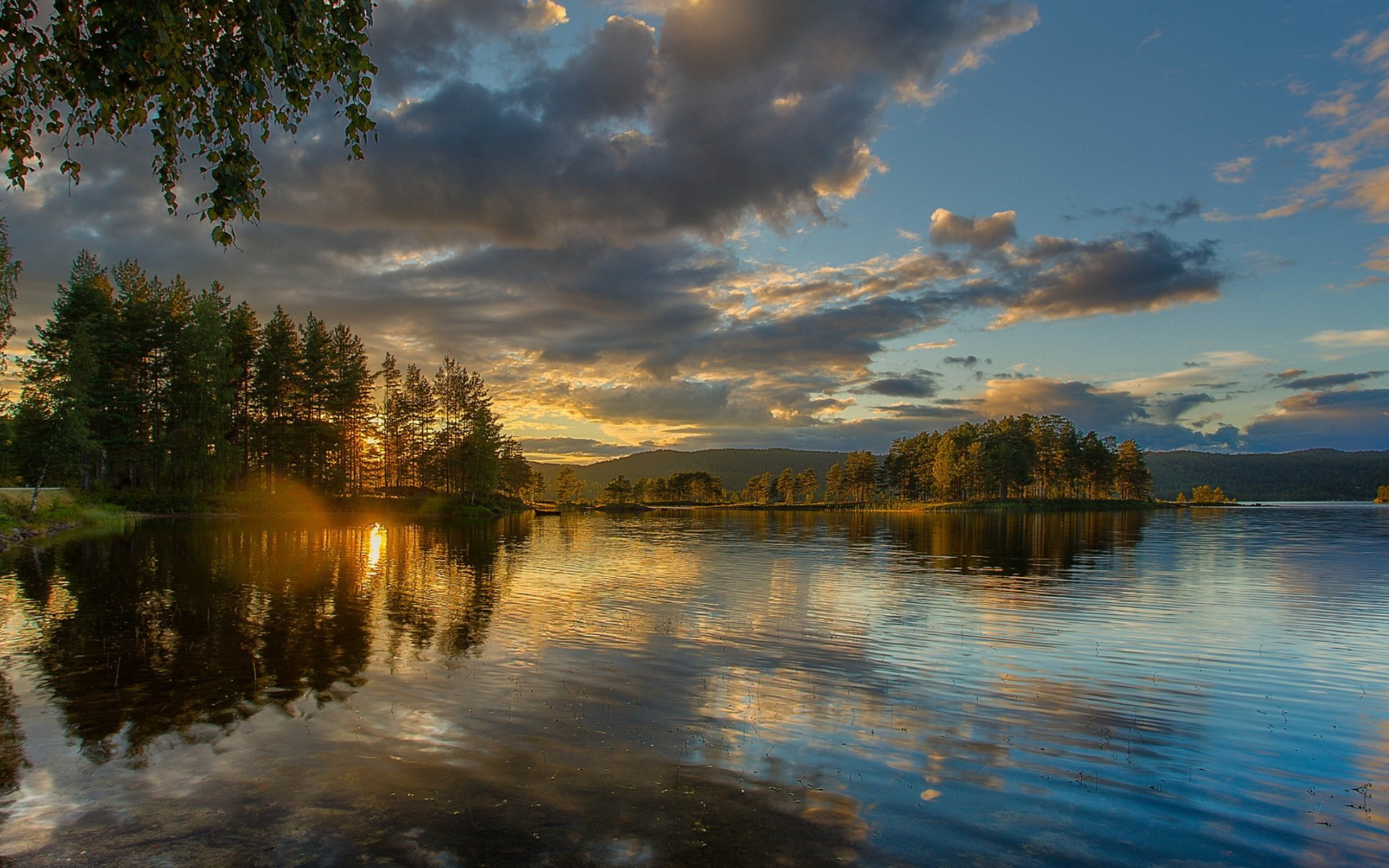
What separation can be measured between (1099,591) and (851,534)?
45826mm

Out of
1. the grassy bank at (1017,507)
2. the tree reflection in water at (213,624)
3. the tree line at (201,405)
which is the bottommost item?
the grassy bank at (1017,507)

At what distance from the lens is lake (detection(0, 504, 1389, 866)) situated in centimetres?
838

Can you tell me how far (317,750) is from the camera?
11109 millimetres

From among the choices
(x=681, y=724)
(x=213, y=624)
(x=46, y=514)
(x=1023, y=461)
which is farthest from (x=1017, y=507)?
(x=681, y=724)

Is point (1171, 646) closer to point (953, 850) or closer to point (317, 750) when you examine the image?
point (953, 850)

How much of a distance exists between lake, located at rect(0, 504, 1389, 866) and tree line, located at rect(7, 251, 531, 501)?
158 feet

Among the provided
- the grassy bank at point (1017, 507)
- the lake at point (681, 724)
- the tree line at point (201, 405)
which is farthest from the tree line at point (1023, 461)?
the lake at point (681, 724)

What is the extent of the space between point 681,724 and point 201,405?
88469 millimetres

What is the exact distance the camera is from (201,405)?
81.7 metres

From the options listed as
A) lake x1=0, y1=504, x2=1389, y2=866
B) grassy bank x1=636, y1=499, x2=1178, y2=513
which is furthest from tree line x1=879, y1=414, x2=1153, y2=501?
lake x1=0, y1=504, x2=1389, y2=866

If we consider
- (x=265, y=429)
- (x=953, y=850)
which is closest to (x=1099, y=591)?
(x=953, y=850)

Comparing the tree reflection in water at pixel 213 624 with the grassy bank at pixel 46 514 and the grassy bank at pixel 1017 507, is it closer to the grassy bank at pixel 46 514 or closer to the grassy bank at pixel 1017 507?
the grassy bank at pixel 46 514

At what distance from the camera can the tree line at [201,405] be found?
2699 inches

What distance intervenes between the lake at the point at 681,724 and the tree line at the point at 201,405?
48176 mm
